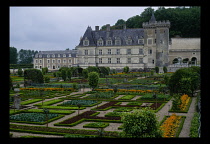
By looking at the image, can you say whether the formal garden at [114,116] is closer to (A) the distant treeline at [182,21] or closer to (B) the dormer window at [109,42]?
(B) the dormer window at [109,42]

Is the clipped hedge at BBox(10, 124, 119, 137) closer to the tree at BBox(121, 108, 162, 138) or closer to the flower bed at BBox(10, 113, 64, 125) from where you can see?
the flower bed at BBox(10, 113, 64, 125)

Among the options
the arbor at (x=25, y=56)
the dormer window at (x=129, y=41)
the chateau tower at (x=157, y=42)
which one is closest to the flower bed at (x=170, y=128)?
the chateau tower at (x=157, y=42)

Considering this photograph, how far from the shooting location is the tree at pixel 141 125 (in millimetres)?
7625

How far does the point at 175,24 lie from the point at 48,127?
2570 inches

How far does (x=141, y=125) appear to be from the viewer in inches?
301

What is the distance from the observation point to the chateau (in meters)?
52.5

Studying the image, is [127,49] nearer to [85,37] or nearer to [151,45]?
[151,45]

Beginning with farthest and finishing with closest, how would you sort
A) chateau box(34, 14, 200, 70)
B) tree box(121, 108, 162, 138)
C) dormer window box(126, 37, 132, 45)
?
dormer window box(126, 37, 132, 45)
chateau box(34, 14, 200, 70)
tree box(121, 108, 162, 138)

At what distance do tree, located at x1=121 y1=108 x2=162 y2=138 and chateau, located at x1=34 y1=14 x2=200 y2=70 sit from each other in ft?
151

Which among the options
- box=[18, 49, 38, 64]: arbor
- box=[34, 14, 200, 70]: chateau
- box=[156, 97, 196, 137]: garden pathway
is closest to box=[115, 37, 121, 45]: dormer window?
box=[34, 14, 200, 70]: chateau

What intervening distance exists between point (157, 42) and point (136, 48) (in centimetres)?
492
